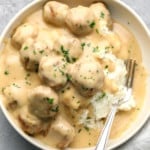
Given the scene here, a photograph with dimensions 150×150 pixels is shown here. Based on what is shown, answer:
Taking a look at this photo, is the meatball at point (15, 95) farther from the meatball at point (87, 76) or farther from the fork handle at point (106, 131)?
the fork handle at point (106, 131)

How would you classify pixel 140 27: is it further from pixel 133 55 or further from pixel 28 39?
pixel 28 39

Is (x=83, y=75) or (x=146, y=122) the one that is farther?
(x=146, y=122)

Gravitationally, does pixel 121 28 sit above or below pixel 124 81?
above

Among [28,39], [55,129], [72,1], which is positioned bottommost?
[55,129]

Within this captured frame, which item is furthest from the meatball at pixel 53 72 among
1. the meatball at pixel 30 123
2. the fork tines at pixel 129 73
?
the fork tines at pixel 129 73

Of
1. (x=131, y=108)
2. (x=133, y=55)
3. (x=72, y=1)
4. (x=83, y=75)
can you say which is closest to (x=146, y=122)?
(x=131, y=108)

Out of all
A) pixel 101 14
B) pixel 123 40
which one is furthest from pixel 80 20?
pixel 123 40
